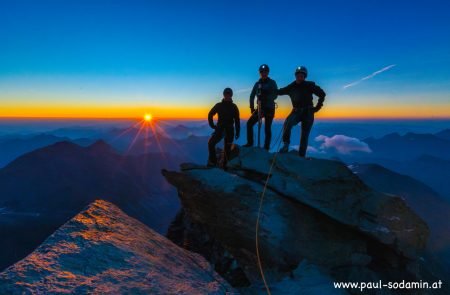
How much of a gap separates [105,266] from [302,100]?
1139cm

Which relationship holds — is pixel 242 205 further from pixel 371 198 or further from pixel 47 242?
pixel 47 242

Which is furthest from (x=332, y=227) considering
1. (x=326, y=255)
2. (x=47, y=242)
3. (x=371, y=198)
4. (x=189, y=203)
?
(x=47, y=242)

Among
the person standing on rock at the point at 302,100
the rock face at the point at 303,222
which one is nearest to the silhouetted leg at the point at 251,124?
the person standing on rock at the point at 302,100

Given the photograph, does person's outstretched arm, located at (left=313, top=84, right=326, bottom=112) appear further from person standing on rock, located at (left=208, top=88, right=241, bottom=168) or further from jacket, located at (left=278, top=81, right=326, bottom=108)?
person standing on rock, located at (left=208, top=88, right=241, bottom=168)

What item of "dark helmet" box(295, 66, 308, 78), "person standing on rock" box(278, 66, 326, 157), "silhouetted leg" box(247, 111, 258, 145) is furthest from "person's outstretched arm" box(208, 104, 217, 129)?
"dark helmet" box(295, 66, 308, 78)

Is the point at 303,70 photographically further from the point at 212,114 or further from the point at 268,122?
the point at 212,114

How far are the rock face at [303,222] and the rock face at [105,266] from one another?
4.17 meters

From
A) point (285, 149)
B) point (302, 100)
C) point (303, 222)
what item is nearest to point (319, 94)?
point (302, 100)

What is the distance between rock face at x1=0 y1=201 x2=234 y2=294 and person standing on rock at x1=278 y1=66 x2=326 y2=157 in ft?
28.4

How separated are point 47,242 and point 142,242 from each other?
7.06ft

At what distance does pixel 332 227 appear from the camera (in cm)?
1280

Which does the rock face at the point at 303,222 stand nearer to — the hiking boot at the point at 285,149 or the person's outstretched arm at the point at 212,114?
the hiking boot at the point at 285,149

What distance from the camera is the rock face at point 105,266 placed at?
4836 mm

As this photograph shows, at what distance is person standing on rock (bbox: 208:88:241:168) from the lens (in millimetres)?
14766
